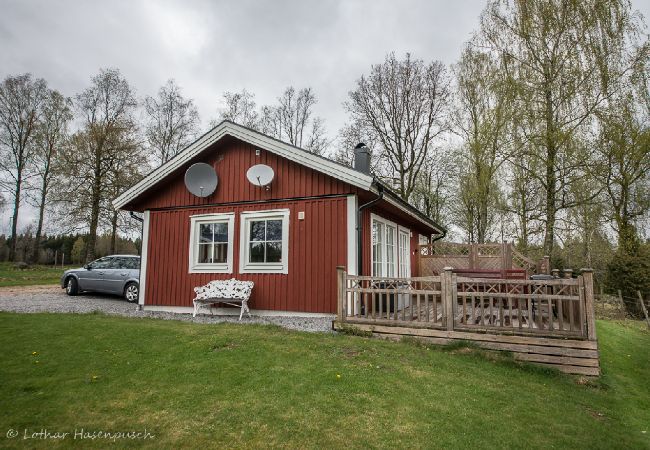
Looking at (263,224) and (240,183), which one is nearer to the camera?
(263,224)

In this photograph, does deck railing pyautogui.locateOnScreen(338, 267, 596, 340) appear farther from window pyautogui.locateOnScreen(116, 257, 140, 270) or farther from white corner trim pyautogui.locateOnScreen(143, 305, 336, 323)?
window pyautogui.locateOnScreen(116, 257, 140, 270)

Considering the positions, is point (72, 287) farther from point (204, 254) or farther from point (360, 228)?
point (360, 228)

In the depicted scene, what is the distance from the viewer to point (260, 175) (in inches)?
340

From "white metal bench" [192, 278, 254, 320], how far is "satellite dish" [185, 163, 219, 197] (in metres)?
2.31

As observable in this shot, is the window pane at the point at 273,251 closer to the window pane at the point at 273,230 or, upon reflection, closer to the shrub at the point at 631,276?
the window pane at the point at 273,230

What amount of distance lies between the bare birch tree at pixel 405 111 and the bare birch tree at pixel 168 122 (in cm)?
1151

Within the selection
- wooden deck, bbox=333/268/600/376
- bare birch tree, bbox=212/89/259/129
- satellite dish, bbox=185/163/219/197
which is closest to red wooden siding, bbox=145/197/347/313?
satellite dish, bbox=185/163/219/197

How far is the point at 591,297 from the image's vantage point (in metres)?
5.29

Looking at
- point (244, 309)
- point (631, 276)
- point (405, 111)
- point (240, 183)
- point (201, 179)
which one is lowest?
point (244, 309)

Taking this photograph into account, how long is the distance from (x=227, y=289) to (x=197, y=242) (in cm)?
180

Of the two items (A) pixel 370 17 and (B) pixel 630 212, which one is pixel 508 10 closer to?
(A) pixel 370 17

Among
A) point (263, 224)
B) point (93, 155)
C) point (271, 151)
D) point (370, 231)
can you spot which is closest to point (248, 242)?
point (263, 224)

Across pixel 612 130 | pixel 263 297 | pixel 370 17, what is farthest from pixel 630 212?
pixel 263 297

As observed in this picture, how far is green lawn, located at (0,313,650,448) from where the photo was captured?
3254 millimetres
